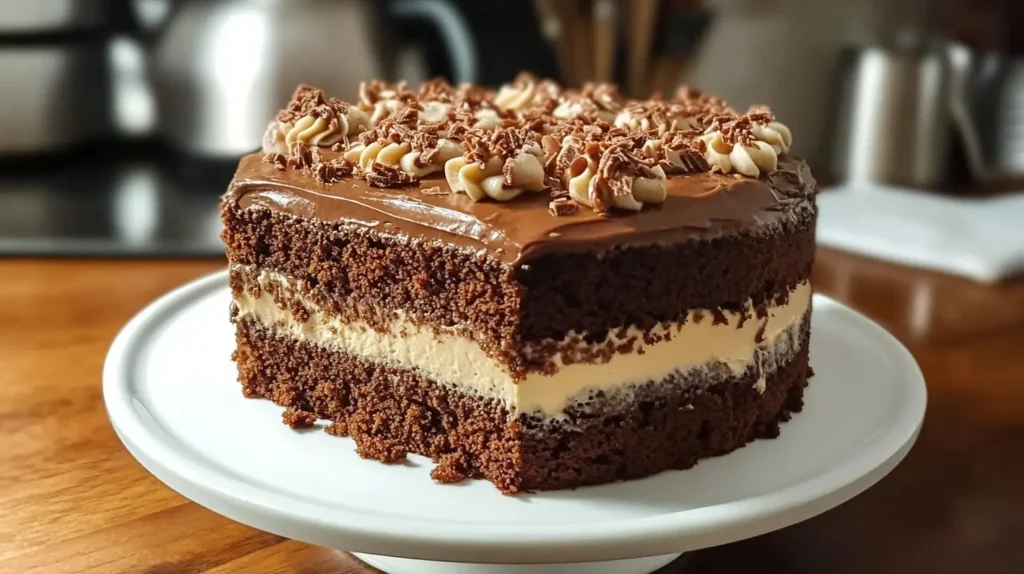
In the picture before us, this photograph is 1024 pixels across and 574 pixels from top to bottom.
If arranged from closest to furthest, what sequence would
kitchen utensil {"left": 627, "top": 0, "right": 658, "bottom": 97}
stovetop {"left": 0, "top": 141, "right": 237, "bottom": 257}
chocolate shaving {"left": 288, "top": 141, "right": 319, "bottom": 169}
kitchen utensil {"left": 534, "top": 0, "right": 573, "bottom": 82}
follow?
chocolate shaving {"left": 288, "top": 141, "right": 319, "bottom": 169} < stovetop {"left": 0, "top": 141, "right": 237, "bottom": 257} < kitchen utensil {"left": 627, "top": 0, "right": 658, "bottom": 97} < kitchen utensil {"left": 534, "top": 0, "right": 573, "bottom": 82}

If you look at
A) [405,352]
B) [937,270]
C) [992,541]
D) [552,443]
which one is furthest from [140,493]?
[937,270]

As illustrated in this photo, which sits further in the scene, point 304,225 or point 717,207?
point 304,225

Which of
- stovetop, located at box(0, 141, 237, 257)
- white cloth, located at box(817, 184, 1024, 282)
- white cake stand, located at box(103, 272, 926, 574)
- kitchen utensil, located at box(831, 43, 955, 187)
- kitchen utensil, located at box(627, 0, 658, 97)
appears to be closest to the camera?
white cake stand, located at box(103, 272, 926, 574)

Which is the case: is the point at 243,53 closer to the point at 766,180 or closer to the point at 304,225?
the point at 304,225

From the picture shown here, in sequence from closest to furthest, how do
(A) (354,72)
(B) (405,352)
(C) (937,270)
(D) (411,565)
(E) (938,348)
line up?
1. (D) (411,565)
2. (B) (405,352)
3. (E) (938,348)
4. (C) (937,270)
5. (A) (354,72)

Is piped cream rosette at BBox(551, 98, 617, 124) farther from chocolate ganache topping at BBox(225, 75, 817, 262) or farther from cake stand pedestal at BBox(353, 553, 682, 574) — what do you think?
cake stand pedestal at BBox(353, 553, 682, 574)

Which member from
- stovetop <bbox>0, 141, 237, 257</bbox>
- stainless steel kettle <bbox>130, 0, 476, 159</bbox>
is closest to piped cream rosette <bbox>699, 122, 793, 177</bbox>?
stainless steel kettle <bbox>130, 0, 476, 159</bbox>

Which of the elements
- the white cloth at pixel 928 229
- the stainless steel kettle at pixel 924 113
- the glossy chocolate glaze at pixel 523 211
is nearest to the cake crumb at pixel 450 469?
the glossy chocolate glaze at pixel 523 211
